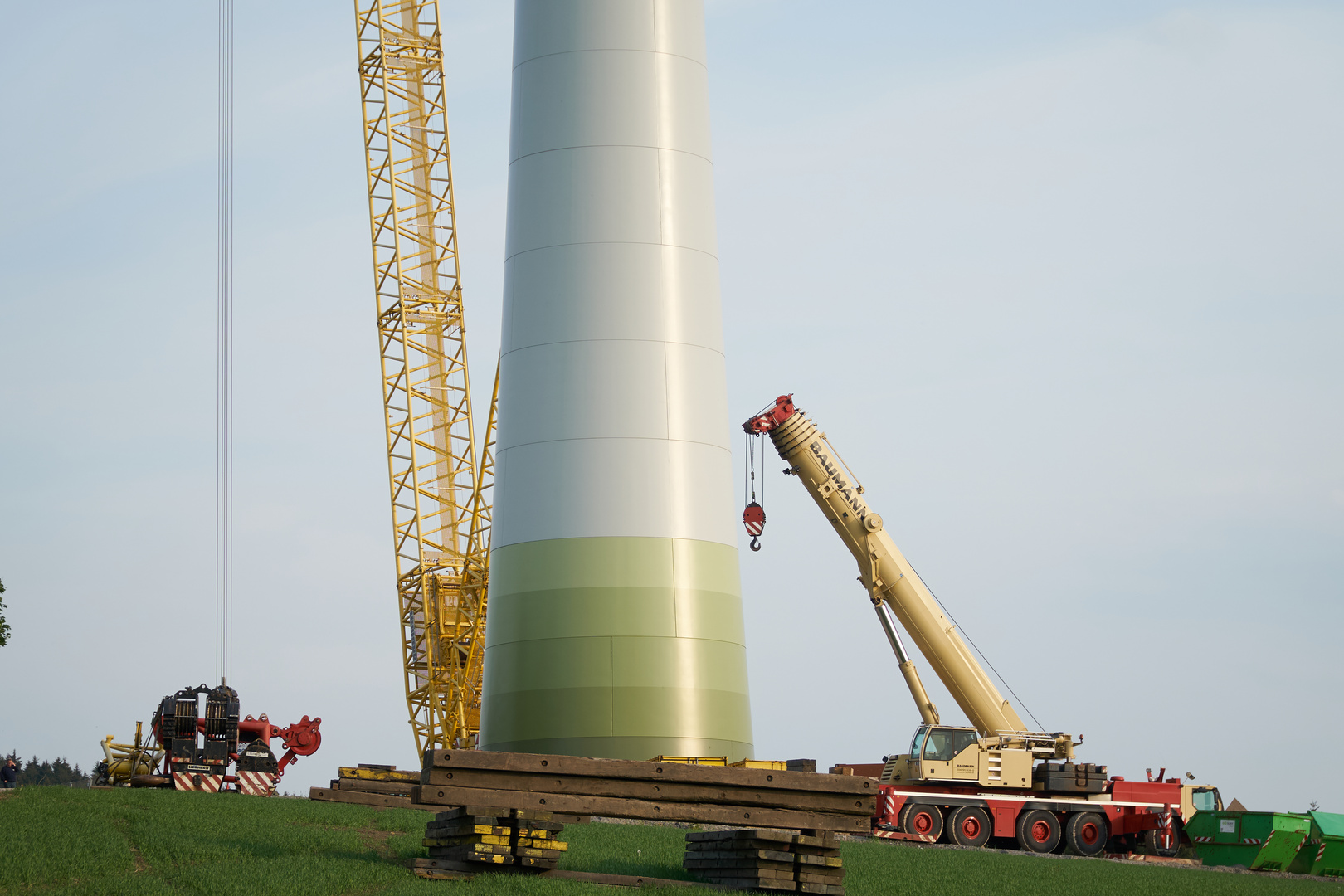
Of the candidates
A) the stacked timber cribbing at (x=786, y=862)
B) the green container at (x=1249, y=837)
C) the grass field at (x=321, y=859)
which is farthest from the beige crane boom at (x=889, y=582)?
the stacked timber cribbing at (x=786, y=862)

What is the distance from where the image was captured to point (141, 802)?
28.5 meters

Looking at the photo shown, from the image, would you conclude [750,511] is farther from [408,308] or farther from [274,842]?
[408,308]

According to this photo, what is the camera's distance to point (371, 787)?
38.6 meters

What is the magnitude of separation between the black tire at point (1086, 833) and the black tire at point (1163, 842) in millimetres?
1238

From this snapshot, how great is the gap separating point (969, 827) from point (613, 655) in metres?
13.4

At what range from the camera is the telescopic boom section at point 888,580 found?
38.1 metres

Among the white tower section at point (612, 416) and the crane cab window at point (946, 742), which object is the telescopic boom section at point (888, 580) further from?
the white tower section at point (612, 416)

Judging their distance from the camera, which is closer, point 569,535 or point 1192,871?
point 569,535

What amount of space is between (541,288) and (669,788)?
11934 millimetres

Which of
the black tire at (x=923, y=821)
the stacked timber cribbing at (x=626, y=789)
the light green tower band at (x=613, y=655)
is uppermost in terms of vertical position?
the light green tower band at (x=613, y=655)

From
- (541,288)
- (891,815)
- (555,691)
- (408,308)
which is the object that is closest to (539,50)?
(541,288)

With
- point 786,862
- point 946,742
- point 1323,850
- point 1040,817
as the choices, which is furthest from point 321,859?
point 1323,850

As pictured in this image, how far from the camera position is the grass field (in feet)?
60.3

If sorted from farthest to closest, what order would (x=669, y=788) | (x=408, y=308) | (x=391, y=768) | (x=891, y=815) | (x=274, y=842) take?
1. (x=408, y=308)
2. (x=391, y=768)
3. (x=891, y=815)
4. (x=274, y=842)
5. (x=669, y=788)
